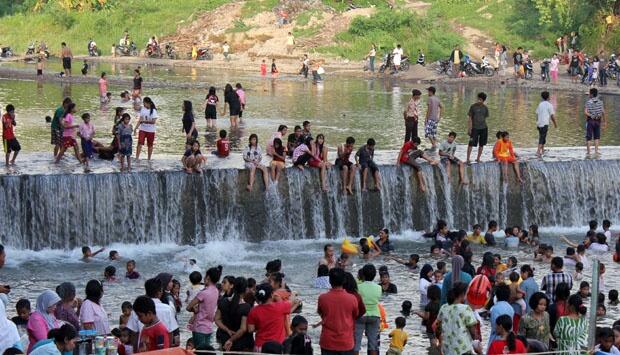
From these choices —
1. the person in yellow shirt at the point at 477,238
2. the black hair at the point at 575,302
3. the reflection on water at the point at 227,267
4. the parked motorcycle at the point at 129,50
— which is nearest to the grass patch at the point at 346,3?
the parked motorcycle at the point at 129,50

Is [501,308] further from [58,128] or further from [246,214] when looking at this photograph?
[58,128]

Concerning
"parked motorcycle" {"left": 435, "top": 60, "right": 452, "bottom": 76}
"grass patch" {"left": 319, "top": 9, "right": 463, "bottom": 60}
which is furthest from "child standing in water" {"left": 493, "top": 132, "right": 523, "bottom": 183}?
"grass patch" {"left": 319, "top": 9, "right": 463, "bottom": 60}

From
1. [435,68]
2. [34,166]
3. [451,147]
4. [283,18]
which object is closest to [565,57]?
[435,68]

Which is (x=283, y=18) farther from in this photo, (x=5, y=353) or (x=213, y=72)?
(x=5, y=353)

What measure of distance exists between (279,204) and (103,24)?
128ft

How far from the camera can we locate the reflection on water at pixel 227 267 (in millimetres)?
19953

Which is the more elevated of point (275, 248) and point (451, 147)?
point (451, 147)

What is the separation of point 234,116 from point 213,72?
19092 millimetres

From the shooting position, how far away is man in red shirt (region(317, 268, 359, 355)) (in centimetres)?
1330

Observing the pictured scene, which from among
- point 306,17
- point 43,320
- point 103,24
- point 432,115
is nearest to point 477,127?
point 432,115

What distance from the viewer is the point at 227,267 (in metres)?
22.6

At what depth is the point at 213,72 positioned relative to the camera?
2024 inches

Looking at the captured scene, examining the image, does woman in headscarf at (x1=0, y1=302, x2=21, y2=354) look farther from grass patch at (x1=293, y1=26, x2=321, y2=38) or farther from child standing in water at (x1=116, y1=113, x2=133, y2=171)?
grass patch at (x1=293, y1=26, x2=321, y2=38)

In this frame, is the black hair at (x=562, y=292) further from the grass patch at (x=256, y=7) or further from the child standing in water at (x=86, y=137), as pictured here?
the grass patch at (x=256, y=7)
